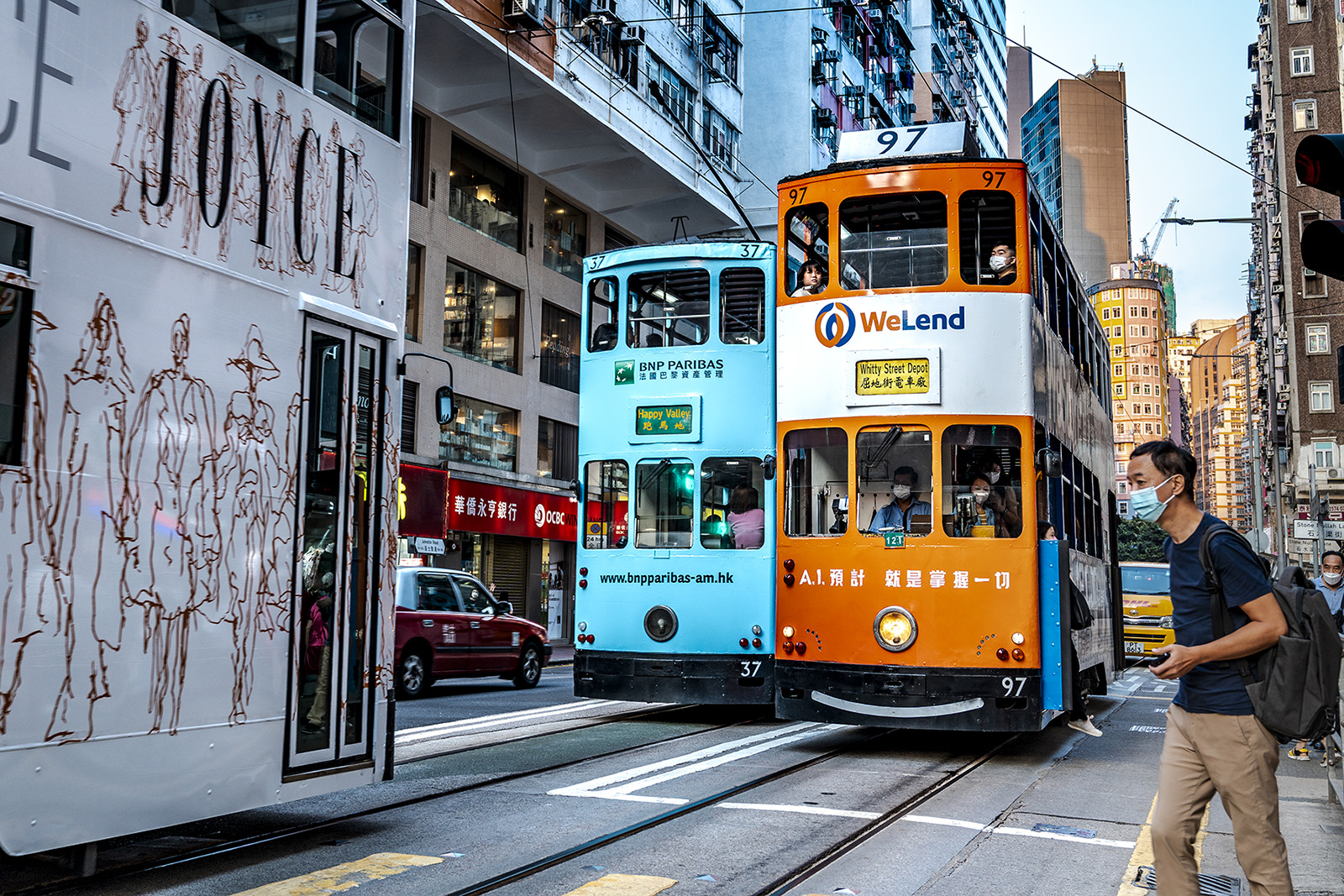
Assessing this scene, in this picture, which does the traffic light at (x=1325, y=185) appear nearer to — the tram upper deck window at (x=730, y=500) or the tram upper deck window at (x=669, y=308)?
the tram upper deck window at (x=730, y=500)

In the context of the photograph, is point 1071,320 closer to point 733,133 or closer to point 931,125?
point 931,125

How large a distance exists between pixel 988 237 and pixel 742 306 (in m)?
2.96

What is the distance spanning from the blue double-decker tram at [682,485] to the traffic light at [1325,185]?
7.51 metres

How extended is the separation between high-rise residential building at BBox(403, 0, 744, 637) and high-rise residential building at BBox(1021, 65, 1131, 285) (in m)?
A: 151

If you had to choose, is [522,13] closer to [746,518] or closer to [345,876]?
[746,518]

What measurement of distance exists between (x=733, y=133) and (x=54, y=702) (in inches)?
1371

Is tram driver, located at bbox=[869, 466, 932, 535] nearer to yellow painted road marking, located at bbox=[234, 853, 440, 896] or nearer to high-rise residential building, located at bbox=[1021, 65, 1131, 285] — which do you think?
yellow painted road marking, located at bbox=[234, 853, 440, 896]

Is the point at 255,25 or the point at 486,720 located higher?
the point at 255,25

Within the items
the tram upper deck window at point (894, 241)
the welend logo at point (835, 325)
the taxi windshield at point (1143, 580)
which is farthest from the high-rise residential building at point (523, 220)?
the welend logo at point (835, 325)

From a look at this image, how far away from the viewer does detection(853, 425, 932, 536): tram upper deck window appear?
387 inches

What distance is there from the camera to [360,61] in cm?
662

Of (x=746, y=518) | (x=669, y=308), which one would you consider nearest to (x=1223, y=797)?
(x=746, y=518)

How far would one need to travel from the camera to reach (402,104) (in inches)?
273

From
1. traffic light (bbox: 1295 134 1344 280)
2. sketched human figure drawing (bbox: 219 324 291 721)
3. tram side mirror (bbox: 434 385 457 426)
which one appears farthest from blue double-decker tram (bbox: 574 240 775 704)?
traffic light (bbox: 1295 134 1344 280)
